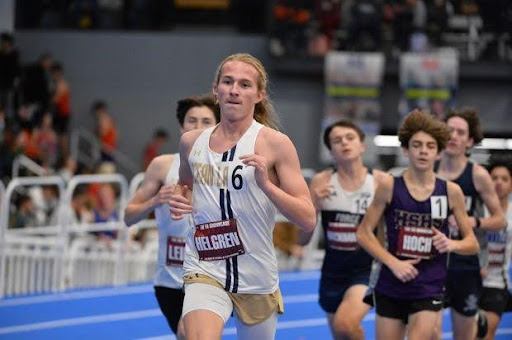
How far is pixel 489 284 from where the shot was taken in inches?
375

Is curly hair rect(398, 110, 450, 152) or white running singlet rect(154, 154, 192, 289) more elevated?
curly hair rect(398, 110, 450, 152)

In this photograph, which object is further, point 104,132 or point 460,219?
point 104,132

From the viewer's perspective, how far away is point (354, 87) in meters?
21.9

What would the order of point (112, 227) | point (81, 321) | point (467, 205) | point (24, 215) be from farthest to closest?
point (24, 215)
point (112, 227)
point (81, 321)
point (467, 205)

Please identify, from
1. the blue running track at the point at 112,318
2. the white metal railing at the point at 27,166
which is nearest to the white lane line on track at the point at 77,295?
the blue running track at the point at 112,318

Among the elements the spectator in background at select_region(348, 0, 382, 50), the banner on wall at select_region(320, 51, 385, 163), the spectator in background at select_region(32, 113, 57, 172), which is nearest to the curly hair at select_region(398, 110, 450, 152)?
the spectator in background at select_region(32, 113, 57, 172)

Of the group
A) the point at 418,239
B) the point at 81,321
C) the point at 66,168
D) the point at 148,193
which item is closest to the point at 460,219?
the point at 418,239

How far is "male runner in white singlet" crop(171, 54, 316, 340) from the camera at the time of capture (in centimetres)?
622

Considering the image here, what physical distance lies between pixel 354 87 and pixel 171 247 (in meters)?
14.4

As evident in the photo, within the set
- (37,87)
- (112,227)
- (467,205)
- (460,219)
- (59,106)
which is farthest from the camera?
(59,106)

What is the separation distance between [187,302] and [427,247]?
196 cm

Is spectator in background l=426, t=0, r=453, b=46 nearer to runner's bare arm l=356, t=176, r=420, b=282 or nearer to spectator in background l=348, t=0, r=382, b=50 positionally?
spectator in background l=348, t=0, r=382, b=50

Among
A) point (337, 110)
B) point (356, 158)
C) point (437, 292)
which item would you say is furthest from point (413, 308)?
point (337, 110)

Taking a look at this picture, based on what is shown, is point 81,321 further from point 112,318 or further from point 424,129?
point 424,129
